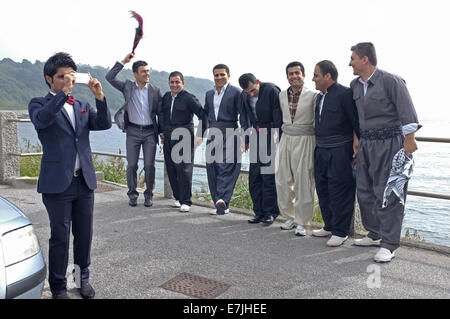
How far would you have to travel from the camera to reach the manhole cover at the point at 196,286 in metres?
3.18

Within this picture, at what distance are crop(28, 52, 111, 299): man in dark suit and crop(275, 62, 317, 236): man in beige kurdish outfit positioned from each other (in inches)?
92.5

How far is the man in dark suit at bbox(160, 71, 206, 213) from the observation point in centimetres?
603

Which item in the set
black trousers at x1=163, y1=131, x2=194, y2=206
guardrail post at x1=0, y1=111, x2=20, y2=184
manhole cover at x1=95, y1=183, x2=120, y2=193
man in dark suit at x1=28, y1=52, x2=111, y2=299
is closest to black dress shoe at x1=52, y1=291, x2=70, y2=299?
man in dark suit at x1=28, y1=52, x2=111, y2=299

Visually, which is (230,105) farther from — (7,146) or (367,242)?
(7,146)

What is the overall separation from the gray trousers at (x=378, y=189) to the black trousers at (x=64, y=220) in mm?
2566

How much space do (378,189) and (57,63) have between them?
117 inches

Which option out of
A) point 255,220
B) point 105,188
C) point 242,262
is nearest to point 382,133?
point 242,262

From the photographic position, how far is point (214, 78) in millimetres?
5672

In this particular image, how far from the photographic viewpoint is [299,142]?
478 centimetres

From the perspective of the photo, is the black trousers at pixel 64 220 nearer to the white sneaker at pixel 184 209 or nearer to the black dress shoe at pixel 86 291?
the black dress shoe at pixel 86 291

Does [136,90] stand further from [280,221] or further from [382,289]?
[382,289]

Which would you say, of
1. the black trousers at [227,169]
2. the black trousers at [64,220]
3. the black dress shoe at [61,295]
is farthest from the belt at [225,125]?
the black dress shoe at [61,295]

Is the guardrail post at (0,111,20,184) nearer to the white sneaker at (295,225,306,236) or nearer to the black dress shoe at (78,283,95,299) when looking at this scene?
the black dress shoe at (78,283,95,299)

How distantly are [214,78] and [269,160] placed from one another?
134 centimetres
